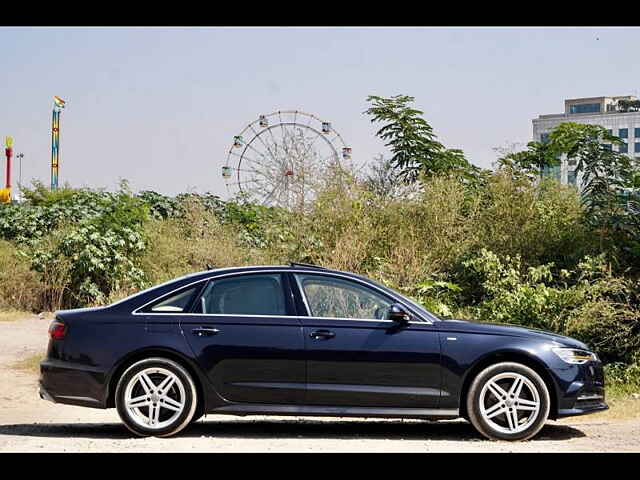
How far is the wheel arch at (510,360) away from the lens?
9609 mm

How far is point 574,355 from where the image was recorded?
32.4 feet

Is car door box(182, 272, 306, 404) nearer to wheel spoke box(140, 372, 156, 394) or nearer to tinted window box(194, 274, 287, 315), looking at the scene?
tinted window box(194, 274, 287, 315)

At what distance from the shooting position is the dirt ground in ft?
29.8

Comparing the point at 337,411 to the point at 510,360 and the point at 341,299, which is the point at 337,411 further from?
the point at 510,360

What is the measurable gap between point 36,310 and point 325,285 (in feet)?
46.9

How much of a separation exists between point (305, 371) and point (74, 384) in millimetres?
2118

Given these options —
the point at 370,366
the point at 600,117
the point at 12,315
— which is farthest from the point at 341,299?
the point at 600,117

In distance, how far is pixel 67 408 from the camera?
12.7m

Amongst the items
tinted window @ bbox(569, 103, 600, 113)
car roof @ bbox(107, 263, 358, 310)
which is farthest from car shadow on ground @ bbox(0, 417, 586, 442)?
tinted window @ bbox(569, 103, 600, 113)

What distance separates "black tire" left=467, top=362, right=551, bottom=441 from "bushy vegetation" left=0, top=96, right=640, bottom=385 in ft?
16.2

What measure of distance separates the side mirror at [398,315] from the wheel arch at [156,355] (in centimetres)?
183
